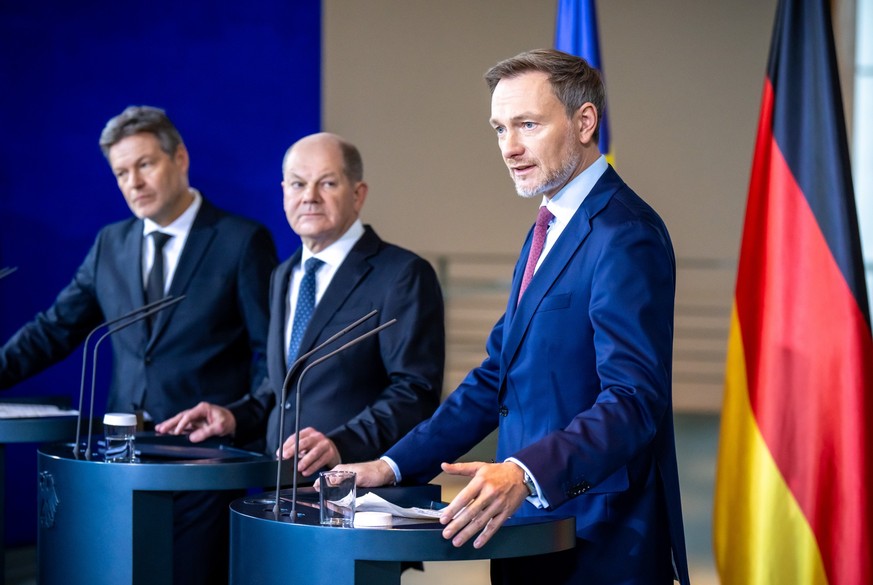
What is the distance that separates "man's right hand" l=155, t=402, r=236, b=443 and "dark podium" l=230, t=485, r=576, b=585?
1.03 m

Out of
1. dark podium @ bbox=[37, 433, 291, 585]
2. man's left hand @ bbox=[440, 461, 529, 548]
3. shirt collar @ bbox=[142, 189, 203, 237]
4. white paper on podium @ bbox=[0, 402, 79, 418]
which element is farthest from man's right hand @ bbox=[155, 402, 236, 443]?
man's left hand @ bbox=[440, 461, 529, 548]

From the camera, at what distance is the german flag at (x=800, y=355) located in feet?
9.09

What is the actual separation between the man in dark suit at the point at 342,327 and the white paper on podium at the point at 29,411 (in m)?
0.48

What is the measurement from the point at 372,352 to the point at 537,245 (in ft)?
2.93

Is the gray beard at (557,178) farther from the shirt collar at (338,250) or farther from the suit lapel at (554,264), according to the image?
the shirt collar at (338,250)

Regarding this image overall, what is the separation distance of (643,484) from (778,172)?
1292 mm

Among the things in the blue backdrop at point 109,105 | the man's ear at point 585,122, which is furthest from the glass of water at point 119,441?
the blue backdrop at point 109,105

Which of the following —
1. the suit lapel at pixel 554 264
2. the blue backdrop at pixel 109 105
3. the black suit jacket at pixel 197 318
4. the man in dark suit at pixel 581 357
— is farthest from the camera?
the blue backdrop at pixel 109 105

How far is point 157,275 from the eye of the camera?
11.6ft

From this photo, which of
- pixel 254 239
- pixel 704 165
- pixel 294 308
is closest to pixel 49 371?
pixel 254 239

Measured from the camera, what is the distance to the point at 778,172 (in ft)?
9.62

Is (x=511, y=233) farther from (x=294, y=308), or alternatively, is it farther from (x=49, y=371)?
(x=294, y=308)

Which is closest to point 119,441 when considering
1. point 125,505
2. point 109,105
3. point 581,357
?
A: point 125,505

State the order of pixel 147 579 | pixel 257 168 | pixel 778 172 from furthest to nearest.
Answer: pixel 257 168 → pixel 778 172 → pixel 147 579
